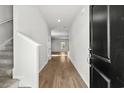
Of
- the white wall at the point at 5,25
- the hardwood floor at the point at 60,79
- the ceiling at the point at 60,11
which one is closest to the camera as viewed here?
the white wall at the point at 5,25

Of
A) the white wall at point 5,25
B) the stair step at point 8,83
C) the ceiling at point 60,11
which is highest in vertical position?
the ceiling at point 60,11

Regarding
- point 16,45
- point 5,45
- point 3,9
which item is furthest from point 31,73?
point 3,9

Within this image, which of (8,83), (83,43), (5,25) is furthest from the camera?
(83,43)

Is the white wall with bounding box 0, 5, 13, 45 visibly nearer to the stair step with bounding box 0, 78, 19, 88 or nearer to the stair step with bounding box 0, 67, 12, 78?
the stair step with bounding box 0, 67, 12, 78

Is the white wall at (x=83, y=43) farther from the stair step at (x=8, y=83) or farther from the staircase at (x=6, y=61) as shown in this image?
the staircase at (x=6, y=61)

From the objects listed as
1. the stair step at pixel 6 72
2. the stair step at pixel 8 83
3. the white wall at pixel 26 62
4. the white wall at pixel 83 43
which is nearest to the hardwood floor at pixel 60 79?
the white wall at pixel 83 43

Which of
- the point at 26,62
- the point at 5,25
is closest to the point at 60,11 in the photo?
the point at 5,25

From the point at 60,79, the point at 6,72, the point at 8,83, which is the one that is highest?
the point at 6,72

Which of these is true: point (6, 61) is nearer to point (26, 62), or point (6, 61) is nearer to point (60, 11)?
point (26, 62)

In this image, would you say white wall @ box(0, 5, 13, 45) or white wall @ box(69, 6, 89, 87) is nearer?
white wall @ box(0, 5, 13, 45)

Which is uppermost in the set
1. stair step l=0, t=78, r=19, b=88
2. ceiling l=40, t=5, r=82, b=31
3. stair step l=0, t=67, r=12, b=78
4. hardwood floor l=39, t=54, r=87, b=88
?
ceiling l=40, t=5, r=82, b=31

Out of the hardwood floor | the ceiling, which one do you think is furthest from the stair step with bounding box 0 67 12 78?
the ceiling
